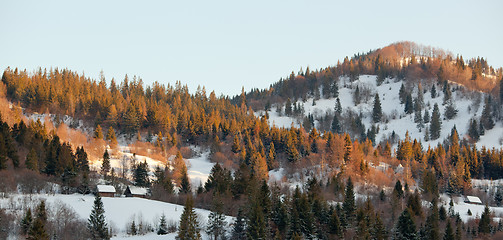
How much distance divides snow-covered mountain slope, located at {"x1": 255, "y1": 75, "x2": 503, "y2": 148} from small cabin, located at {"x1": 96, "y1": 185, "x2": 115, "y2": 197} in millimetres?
65384

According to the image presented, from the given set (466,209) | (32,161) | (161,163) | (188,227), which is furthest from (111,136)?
(466,209)

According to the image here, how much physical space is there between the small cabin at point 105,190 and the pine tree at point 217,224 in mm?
21192

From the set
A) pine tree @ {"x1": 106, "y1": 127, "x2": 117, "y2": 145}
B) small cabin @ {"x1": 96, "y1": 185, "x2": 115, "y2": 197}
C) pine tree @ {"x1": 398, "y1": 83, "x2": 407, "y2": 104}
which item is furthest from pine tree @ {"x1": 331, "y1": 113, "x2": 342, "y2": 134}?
small cabin @ {"x1": 96, "y1": 185, "x2": 115, "y2": 197}

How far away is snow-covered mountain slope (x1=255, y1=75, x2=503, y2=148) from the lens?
140 m

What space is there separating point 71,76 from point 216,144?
5947cm

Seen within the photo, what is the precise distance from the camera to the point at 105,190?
249 feet

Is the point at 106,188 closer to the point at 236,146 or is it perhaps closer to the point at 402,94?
the point at 236,146

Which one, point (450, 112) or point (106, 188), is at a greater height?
point (450, 112)

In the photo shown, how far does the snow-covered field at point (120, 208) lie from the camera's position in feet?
198

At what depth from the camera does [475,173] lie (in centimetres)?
10681

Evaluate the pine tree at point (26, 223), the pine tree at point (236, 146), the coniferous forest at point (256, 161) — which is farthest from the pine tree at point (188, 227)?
the pine tree at point (236, 146)

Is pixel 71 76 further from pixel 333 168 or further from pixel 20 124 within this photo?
pixel 333 168

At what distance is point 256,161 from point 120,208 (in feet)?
118

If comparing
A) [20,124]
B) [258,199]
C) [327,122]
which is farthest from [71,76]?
[258,199]
